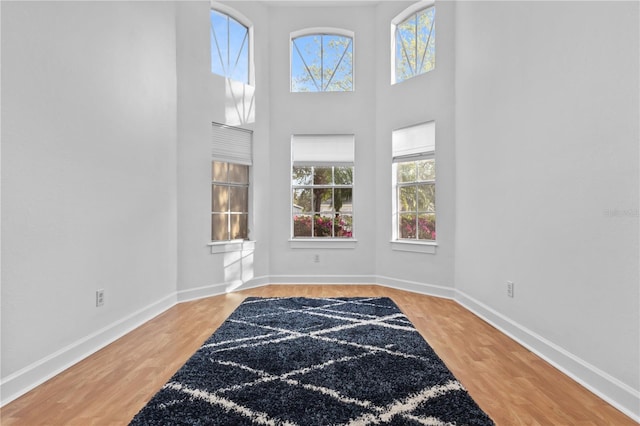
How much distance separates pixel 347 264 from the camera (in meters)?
5.15

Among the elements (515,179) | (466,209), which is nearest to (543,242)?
(515,179)

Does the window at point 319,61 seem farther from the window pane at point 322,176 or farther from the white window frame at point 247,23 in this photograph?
the window pane at point 322,176

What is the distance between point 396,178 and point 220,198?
243 centimetres

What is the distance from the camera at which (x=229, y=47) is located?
4.76 m

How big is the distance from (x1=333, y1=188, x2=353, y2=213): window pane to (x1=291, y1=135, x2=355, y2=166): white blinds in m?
0.40

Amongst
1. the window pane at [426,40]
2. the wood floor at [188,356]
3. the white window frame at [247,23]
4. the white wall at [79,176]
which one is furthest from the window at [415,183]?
the white wall at [79,176]

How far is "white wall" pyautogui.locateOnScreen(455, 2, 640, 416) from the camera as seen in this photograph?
6.07 ft

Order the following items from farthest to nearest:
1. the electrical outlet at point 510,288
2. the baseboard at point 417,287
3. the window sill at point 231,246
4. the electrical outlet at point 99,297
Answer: the window sill at point 231,246, the baseboard at point 417,287, the electrical outlet at point 510,288, the electrical outlet at point 99,297

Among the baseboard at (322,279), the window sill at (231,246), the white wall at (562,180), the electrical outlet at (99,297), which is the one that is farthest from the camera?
the baseboard at (322,279)

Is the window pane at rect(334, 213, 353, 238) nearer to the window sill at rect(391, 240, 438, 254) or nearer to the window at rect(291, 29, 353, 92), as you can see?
the window sill at rect(391, 240, 438, 254)

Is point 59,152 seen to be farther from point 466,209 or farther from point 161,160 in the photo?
point 466,209

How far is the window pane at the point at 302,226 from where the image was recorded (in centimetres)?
525

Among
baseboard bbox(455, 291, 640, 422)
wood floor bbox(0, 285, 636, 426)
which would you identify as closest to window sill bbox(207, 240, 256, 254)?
wood floor bbox(0, 285, 636, 426)

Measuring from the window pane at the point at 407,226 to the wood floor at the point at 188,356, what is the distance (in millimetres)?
1494
